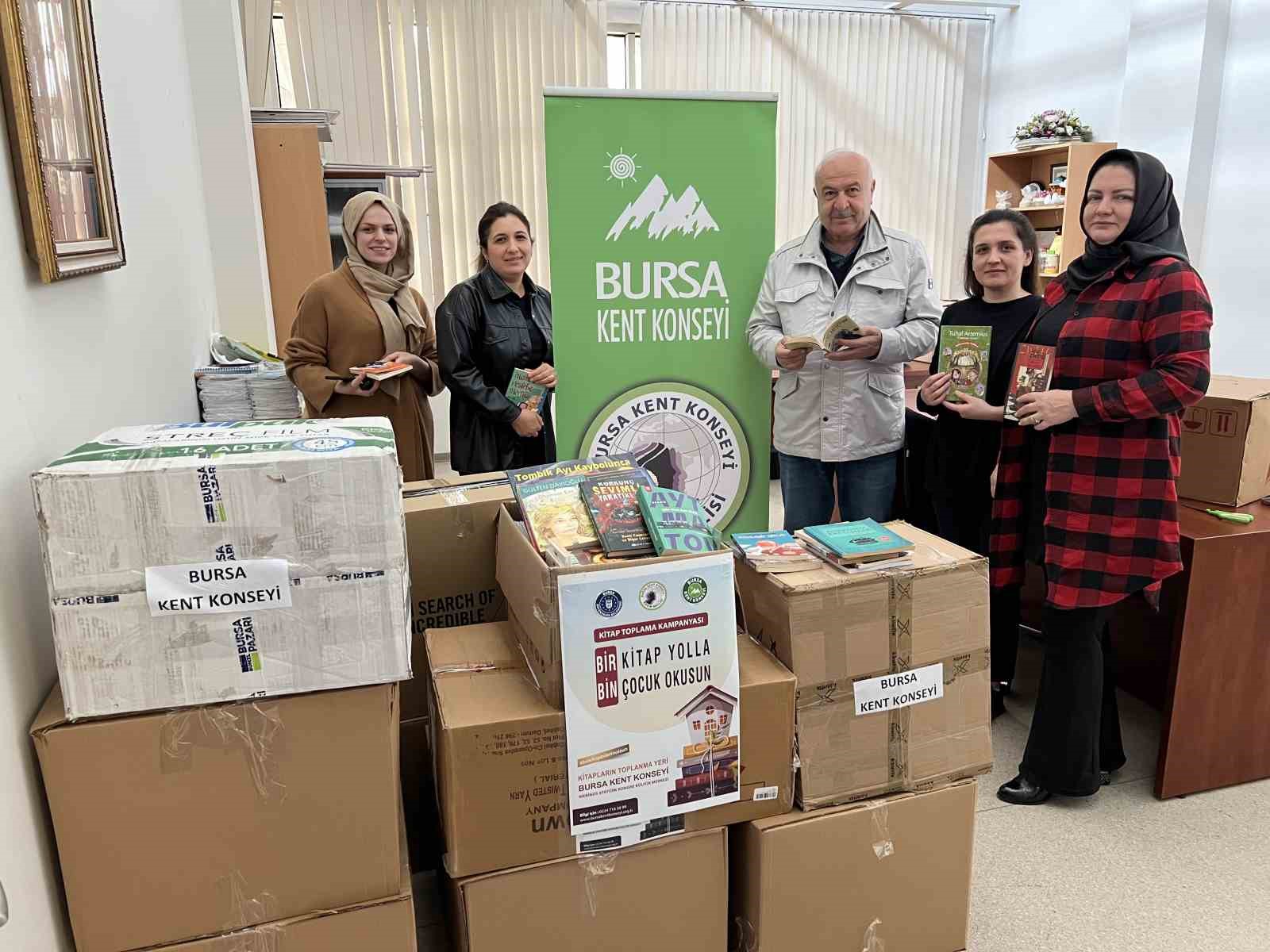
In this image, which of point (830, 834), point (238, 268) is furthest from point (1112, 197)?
point (238, 268)

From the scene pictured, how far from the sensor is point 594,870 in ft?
4.57

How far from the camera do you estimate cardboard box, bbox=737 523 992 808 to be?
145 centimetres

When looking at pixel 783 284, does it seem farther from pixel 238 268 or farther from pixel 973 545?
pixel 238 268

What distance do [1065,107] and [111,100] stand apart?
620 centimetres

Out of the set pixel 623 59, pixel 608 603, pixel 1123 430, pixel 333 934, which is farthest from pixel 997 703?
pixel 623 59

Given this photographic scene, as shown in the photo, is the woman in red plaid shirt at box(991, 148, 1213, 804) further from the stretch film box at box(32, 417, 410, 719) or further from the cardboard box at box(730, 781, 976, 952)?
the stretch film box at box(32, 417, 410, 719)

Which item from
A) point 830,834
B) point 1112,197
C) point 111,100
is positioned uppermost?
point 111,100

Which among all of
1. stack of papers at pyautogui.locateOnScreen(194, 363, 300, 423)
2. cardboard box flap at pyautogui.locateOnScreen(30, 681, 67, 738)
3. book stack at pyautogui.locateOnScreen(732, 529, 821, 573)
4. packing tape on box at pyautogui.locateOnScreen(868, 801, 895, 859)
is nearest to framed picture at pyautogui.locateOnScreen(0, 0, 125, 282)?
cardboard box flap at pyautogui.locateOnScreen(30, 681, 67, 738)

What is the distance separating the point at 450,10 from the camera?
18.2 ft

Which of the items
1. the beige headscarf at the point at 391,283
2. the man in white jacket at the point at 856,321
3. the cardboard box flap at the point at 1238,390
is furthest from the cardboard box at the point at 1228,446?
the beige headscarf at the point at 391,283

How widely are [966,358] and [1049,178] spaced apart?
472 cm

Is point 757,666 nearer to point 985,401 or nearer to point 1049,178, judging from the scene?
point 985,401

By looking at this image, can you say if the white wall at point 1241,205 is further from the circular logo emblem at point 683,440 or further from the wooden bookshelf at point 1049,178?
the circular logo emblem at point 683,440

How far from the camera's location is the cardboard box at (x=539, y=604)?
1285mm
